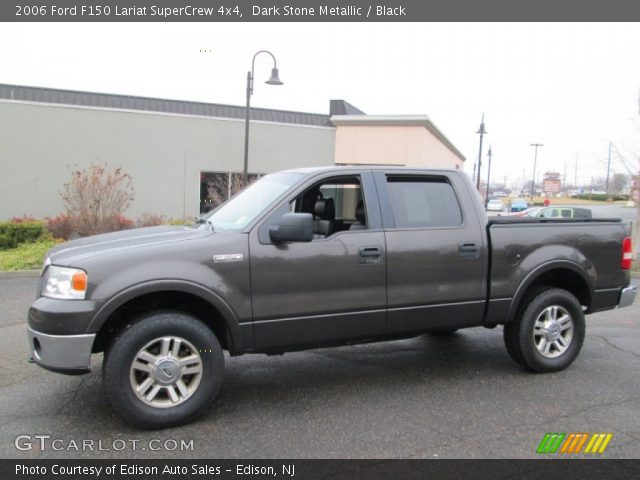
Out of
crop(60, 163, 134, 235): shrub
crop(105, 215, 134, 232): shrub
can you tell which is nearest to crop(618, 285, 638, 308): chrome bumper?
crop(105, 215, 134, 232): shrub

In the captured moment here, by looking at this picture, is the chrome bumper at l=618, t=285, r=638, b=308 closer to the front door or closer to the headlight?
the front door

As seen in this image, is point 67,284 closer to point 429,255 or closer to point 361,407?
point 361,407

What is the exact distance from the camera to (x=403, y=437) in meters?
3.71

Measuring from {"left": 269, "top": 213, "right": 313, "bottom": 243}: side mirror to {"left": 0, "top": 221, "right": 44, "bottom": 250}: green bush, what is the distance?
1104 cm

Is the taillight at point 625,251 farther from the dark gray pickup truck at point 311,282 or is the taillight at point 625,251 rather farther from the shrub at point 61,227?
the shrub at point 61,227

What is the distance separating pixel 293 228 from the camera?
12.9ft

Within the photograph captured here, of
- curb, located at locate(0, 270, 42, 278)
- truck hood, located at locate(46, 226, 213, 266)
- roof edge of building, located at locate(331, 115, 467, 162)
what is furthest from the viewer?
roof edge of building, located at locate(331, 115, 467, 162)

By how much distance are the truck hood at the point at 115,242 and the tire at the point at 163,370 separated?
0.54 m

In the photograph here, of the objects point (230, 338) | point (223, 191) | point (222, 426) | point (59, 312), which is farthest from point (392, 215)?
point (223, 191)

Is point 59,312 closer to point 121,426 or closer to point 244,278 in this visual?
point 121,426

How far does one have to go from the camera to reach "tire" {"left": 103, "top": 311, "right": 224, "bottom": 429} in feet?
11.9

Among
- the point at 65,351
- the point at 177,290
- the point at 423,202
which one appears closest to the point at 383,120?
the point at 423,202

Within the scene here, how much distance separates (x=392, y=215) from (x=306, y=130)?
18.5 metres

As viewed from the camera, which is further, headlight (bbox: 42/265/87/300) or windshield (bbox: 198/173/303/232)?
windshield (bbox: 198/173/303/232)
